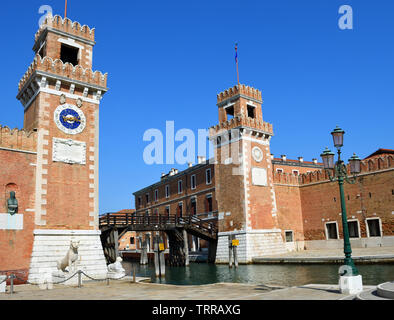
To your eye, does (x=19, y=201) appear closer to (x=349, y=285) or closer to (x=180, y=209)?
(x=349, y=285)

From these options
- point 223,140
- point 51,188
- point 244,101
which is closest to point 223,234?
point 223,140

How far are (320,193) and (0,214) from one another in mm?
25583

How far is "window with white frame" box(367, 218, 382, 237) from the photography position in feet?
94.4

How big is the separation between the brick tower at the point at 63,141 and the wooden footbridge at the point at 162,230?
7.10m

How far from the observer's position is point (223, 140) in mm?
32875

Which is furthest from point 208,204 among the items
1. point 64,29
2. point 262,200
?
point 64,29

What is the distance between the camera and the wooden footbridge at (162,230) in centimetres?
2702

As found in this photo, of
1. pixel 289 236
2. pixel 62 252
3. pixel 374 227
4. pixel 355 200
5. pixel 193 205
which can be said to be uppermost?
pixel 193 205

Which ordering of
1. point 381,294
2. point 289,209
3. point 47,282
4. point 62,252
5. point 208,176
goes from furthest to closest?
point 208,176, point 289,209, point 62,252, point 47,282, point 381,294

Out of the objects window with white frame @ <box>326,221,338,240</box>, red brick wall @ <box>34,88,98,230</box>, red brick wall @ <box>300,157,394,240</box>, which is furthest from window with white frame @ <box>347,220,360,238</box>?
red brick wall @ <box>34,88,98,230</box>

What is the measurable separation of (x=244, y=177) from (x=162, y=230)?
778cm

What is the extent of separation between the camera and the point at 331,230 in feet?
106

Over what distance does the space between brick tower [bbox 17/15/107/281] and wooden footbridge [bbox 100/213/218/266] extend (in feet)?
23.3
